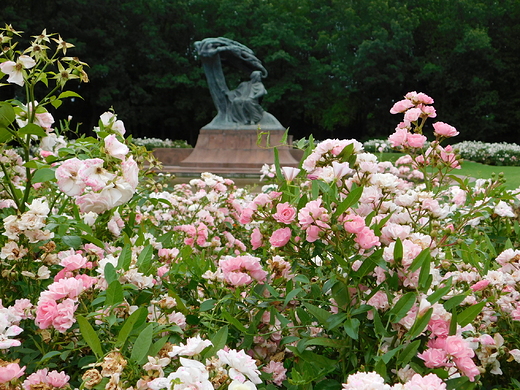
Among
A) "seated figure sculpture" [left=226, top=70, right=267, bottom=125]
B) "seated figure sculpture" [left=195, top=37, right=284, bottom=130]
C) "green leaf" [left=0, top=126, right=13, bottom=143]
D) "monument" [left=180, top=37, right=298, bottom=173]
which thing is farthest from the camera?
"seated figure sculpture" [left=226, top=70, right=267, bottom=125]

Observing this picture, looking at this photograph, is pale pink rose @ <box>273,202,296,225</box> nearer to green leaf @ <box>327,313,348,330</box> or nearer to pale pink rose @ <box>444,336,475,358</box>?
green leaf @ <box>327,313,348,330</box>

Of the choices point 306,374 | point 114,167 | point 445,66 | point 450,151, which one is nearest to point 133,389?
point 306,374

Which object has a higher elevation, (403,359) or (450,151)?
(450,151)

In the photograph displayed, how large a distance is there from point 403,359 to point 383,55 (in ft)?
85.2

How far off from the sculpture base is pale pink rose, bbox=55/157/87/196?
10.8 metres

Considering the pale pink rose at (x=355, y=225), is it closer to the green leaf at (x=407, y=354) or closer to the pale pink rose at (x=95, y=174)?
the green leaf at (x=407, y=354)

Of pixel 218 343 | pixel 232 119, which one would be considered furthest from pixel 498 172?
pixel 218 343

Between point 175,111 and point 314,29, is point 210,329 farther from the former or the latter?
point 314,29

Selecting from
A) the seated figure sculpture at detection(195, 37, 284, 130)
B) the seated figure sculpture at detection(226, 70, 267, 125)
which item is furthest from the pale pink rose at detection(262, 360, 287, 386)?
the seated figure sculpture at detection(226, 70, 267, 125)

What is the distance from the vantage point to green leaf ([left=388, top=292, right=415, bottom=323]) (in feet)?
3.30

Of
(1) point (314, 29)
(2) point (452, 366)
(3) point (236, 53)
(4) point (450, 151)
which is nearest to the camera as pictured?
(2) point (452, 366)

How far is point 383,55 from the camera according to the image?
25.3m

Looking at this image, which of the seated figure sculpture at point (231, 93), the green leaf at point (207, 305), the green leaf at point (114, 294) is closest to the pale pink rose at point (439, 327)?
the green leaf at point (207, 305)

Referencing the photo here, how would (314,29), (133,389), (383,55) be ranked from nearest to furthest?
(133,389)
(383,55)
(314,29)
